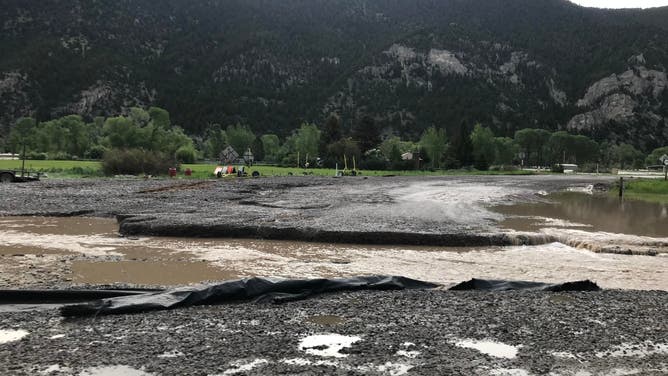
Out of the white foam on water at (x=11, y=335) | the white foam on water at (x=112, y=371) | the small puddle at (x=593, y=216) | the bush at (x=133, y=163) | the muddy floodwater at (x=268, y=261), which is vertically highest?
the bush at (x=133, y=163)

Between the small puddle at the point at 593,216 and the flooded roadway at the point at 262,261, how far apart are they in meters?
5.91

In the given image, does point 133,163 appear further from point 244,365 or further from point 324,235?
point 244,365

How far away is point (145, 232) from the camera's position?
1794cm

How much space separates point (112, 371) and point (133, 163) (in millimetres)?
50819

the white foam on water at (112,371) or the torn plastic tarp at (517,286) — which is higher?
the white foam on water at (112,371)

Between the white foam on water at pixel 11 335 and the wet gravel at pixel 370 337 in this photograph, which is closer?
the wet gravel at pixel 370 337

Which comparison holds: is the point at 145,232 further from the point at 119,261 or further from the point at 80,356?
the point at 80,356

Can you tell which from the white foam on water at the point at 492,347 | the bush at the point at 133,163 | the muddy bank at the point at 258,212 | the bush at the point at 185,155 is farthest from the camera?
the bush at the point at 185,155

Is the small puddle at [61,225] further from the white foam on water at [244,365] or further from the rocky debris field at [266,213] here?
the white foam on water at [244,365]

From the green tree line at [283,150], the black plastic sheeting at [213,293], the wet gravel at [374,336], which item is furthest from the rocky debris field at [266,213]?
the green tree line at [283,150]

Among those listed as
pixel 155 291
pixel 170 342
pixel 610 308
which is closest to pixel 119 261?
pixel 155 291

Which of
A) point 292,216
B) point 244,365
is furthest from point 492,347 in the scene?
point 292,216

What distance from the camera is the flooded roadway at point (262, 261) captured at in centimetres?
1188

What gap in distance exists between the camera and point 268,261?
13805mm
